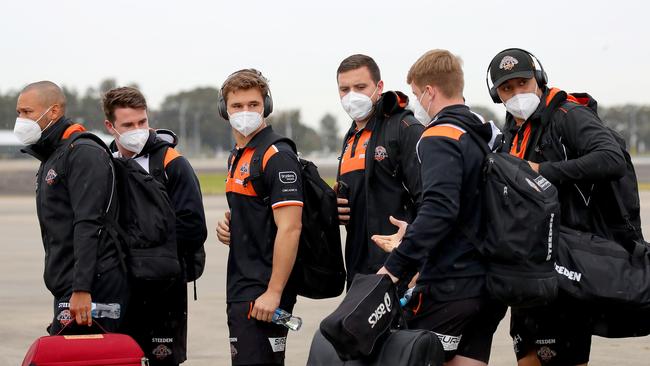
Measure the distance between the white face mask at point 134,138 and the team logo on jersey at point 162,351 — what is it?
124 cm

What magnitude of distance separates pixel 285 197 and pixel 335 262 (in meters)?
0.53

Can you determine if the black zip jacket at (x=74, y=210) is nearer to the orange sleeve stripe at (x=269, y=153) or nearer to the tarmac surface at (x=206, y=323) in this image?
the orange sleeve stripe at (x=269, y=153)

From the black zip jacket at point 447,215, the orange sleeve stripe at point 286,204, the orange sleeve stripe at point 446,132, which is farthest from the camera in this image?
the orange sleeve stripe at point 286,204

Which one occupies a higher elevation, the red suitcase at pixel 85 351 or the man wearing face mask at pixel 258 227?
the man wearing face mask at pixel 258 227

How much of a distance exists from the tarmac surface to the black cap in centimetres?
314

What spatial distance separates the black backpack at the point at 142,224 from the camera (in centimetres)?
577

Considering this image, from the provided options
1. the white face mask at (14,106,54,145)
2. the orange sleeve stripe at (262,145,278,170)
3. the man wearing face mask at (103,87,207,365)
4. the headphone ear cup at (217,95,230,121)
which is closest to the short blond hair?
the orange sleeve stripe at (262,145,278,170)

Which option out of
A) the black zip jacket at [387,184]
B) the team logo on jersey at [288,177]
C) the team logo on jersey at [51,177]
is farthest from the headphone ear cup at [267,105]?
the team logo on jersey at [51,177]

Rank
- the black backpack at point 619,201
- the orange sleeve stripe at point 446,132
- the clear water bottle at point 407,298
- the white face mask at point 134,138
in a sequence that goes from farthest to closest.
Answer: the white face mask at point 134,138, the black backpack at point 619,201, the clear water bottle at point 407,298, the orange sleeve stripe at point 446,132

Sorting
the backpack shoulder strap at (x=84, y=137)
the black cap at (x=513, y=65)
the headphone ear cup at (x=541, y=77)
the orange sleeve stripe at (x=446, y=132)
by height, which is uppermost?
the black cap at (x=513, y=65)

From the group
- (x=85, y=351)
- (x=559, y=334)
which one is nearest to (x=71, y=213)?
(x=85, y=351)

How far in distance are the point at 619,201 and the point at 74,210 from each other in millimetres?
2961

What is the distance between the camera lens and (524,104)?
5738 mm

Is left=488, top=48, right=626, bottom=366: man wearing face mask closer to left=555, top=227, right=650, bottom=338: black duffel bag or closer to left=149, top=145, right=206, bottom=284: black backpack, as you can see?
left=555, top=227, right=650, bottom=338: black duffel bag
